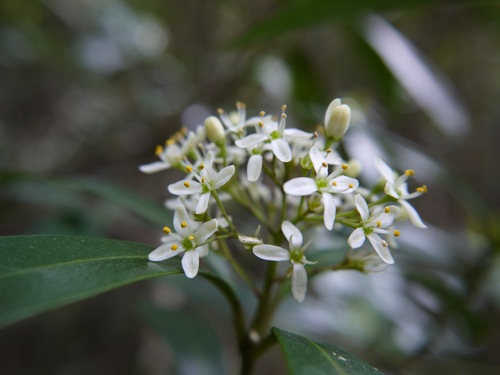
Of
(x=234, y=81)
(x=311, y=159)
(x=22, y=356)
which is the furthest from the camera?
(x=22, y=356)

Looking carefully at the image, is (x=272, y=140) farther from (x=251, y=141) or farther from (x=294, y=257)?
(x=294, y=257)

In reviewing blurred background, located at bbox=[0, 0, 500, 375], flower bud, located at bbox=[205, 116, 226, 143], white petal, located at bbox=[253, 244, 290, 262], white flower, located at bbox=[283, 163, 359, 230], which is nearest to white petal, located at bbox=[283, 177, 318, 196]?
white flower, located at bbox=[283, 163, 359, 230]

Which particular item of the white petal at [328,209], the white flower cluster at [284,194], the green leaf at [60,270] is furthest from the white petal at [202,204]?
the white petal at [328,209]

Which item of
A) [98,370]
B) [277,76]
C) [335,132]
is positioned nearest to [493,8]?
[277,76]

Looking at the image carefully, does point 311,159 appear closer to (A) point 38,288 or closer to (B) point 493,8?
(A) point 38,288

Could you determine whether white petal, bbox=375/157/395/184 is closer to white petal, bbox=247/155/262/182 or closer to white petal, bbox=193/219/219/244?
white petal, bbox=247/155/262/182
